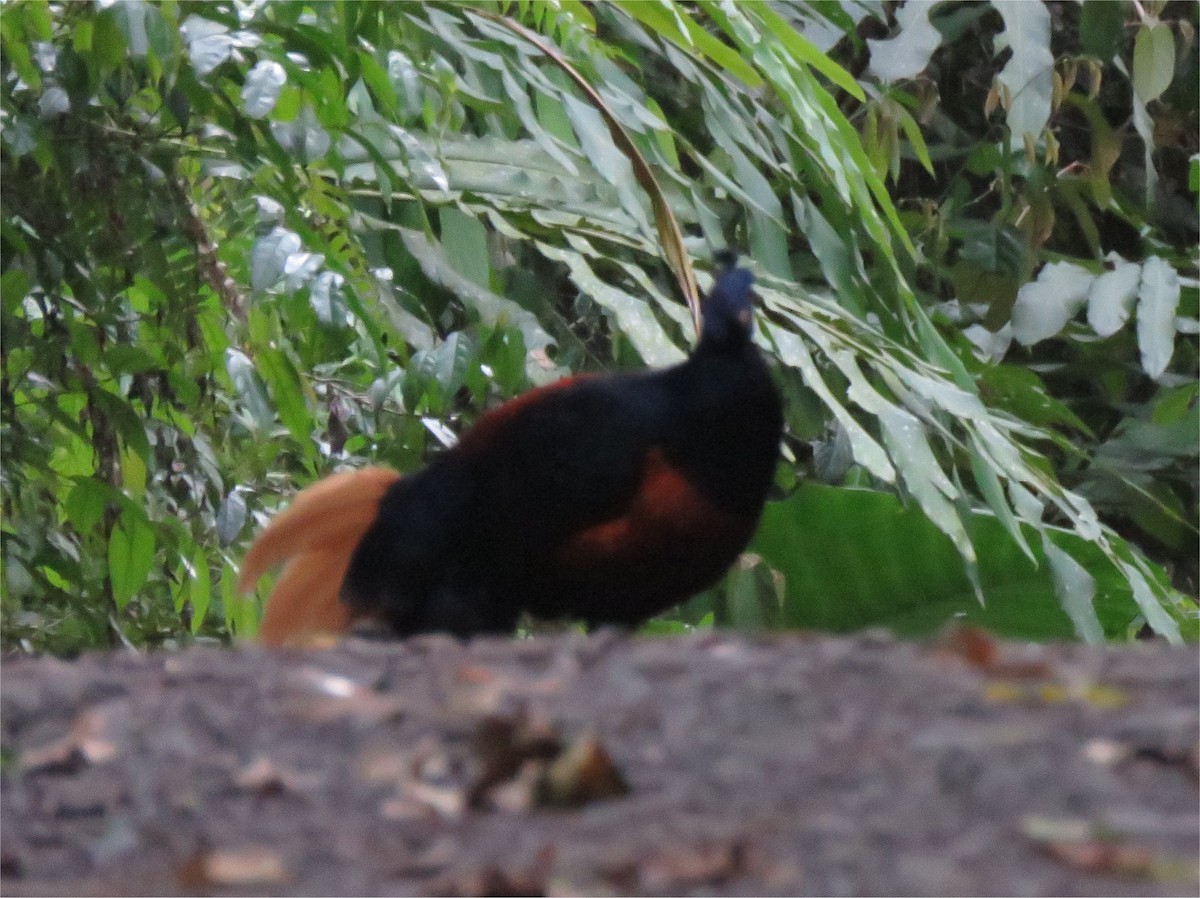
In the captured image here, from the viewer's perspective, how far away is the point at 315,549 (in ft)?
9.64

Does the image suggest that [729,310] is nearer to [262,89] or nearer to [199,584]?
[262,89]

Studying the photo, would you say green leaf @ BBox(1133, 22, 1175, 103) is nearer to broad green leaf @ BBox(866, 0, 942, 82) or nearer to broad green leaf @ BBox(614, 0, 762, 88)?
broad green leaf @ BBox(866, 0, 942, 82)

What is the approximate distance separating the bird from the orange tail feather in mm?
37

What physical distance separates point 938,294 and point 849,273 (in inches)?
93.8

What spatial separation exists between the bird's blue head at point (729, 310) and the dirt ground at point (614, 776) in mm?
997

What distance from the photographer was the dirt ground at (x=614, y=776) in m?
1.13

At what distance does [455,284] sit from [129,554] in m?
0.77

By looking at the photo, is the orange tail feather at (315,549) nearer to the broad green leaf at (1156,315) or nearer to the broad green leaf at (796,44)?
the broad green leaf at (796,44)

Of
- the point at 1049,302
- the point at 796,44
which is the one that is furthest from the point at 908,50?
the point at 796,44

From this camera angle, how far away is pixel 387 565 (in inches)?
109

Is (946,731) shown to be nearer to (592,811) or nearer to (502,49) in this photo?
(592,811)

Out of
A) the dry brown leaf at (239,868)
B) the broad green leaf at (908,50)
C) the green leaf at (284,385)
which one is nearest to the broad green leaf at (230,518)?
the green leaf at (284,385)

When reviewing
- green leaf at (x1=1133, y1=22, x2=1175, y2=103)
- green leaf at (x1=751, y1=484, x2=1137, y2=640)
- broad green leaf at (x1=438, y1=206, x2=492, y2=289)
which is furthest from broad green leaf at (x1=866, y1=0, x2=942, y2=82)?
broad green leaf at (x1=438, y1=206, x2=492, y2=289)

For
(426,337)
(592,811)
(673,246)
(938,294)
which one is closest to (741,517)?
(673,246)
